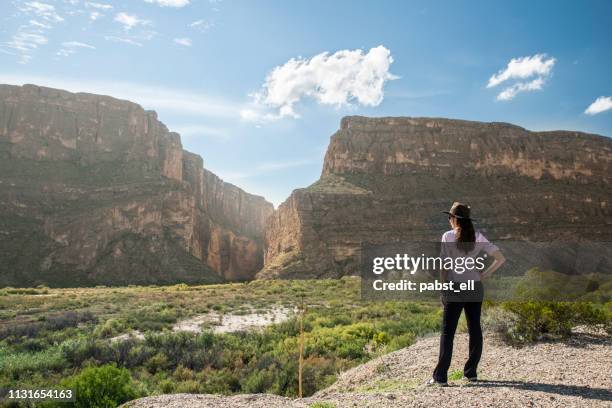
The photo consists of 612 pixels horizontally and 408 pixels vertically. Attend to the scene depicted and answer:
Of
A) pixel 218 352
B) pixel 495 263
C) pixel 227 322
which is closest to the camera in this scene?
pixel 495 263

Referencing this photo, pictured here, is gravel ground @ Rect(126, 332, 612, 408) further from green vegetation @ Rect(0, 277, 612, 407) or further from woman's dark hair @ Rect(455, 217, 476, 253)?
woman's dark hair @ Rect(455, 217, 476, 253)

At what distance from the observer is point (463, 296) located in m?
5.71

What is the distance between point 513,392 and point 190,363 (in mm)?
7183

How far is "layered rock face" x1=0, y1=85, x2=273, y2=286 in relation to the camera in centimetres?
6694

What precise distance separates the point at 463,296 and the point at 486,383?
3.67 ft

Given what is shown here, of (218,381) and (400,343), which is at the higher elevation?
(400,343)

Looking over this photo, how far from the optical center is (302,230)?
6266cm

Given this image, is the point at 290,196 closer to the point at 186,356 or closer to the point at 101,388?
the point at 186,356

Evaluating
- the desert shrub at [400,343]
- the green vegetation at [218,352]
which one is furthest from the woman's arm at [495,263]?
the desert shrub at [400,343]

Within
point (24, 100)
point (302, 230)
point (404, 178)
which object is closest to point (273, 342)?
point (302, 230)

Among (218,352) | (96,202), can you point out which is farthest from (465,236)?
(96,202)

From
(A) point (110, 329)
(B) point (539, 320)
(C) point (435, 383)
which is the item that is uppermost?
(B) point (539, 320)

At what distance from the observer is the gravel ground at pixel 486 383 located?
4.94 meters

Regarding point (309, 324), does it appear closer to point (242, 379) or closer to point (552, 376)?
point (242, 379)
